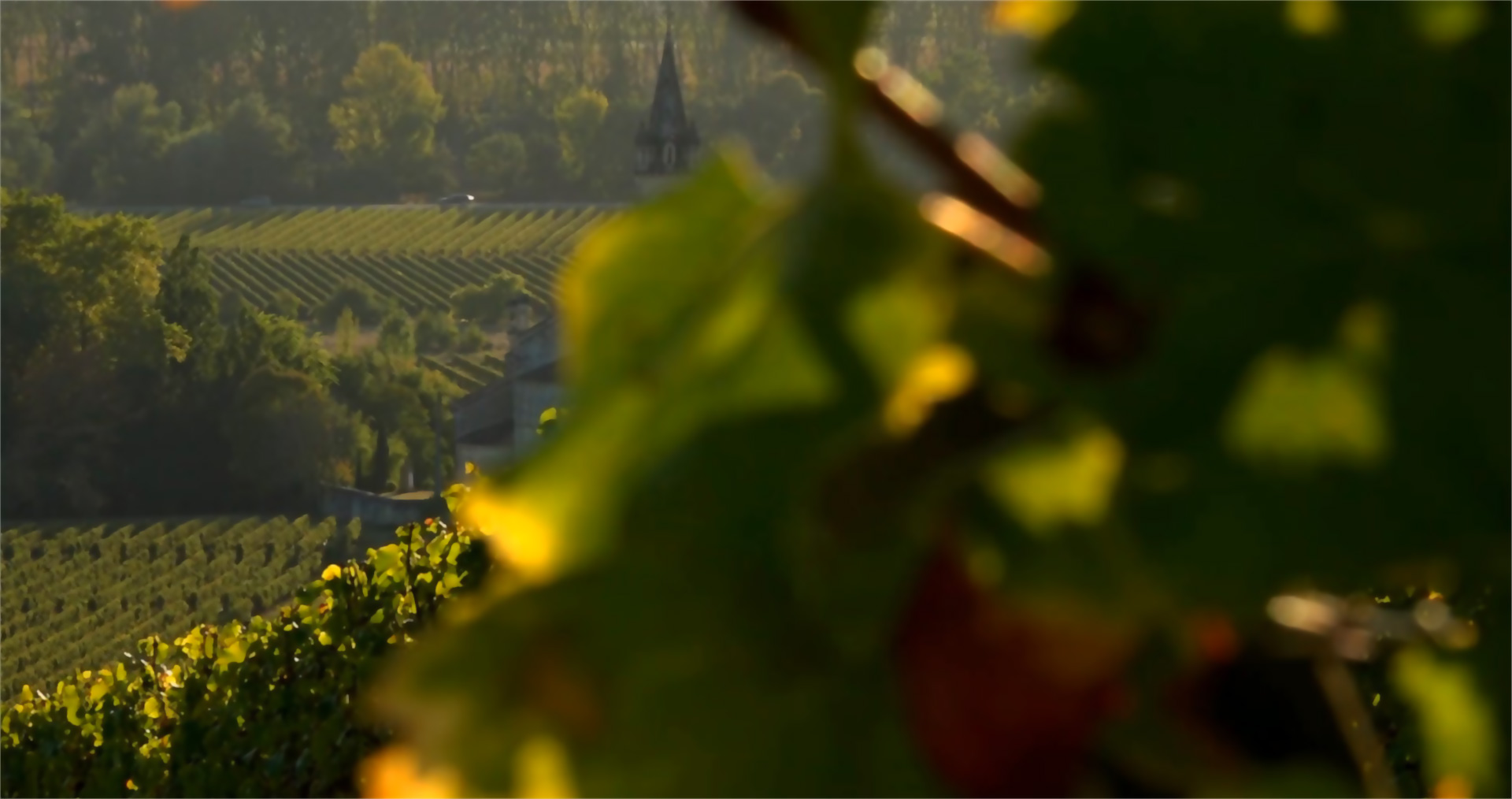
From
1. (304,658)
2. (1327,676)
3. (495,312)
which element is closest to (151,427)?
(495,312)

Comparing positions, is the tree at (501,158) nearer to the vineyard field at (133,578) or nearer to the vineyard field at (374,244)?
the vineyard field at (374,244)

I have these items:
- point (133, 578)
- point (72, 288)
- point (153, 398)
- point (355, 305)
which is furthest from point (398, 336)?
point (133, 578)

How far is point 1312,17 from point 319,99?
19575 mm

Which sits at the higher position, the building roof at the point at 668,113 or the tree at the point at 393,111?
the building roof at the point at 668,113

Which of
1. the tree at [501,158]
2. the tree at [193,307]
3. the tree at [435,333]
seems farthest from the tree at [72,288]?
the tree at [501,158]

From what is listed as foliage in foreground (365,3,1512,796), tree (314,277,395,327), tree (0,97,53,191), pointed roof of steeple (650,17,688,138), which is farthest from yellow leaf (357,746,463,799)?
tree (0,97,53,191)

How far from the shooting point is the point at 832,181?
0.20m

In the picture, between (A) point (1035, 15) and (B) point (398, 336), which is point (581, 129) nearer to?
(B) point (398, 336)

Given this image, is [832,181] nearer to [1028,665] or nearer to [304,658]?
[1028,665]

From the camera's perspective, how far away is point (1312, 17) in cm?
25

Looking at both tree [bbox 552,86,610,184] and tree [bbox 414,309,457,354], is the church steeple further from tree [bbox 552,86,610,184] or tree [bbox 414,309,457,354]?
tree [bbox 414,309,457,354]

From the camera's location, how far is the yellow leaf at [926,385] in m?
0.21

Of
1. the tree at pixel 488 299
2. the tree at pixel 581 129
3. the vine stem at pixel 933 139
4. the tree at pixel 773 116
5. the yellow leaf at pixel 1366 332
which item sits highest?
the vine stem at pixel 933 139

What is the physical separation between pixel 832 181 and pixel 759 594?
0.05 meters
